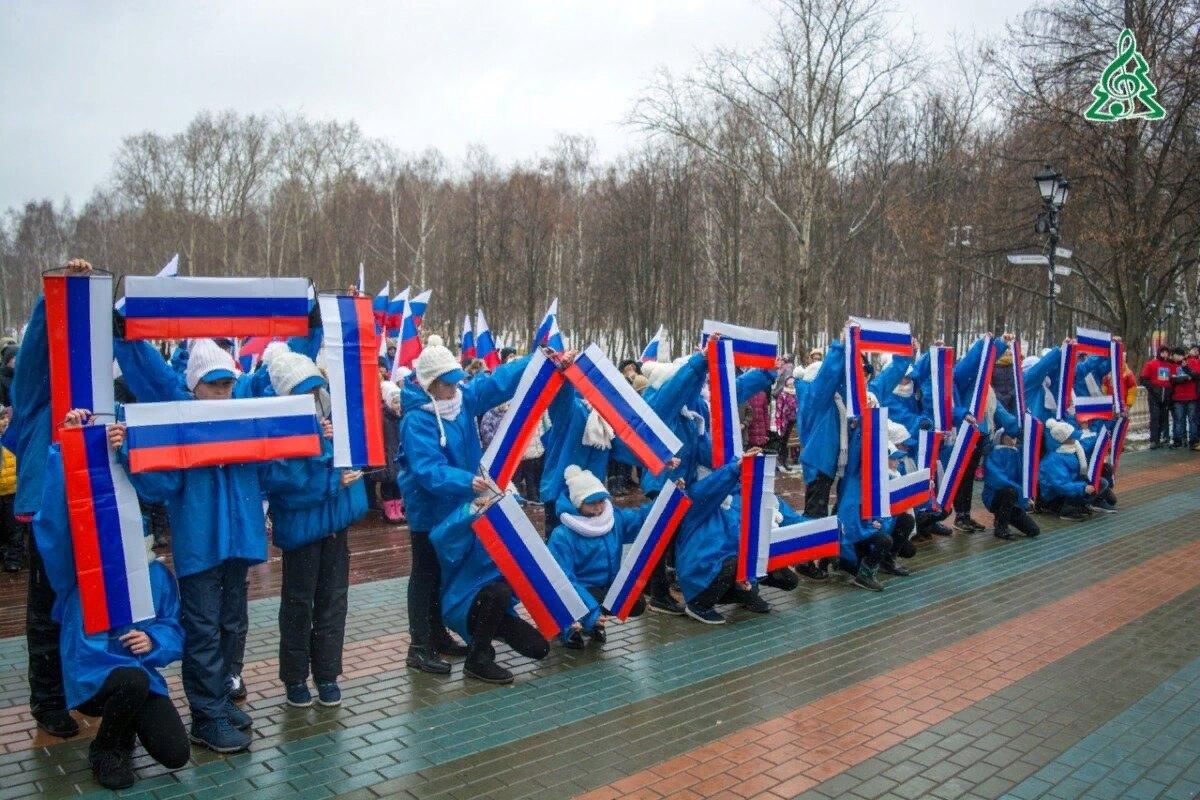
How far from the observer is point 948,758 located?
525cm

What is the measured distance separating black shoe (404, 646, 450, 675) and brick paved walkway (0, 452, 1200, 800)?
0.10m

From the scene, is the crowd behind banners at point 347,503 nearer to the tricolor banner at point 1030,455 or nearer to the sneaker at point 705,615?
the sneaker at point 705,615

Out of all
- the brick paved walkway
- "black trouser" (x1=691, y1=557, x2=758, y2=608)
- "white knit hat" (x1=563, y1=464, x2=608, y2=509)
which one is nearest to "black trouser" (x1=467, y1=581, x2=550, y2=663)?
the brick paved walkway

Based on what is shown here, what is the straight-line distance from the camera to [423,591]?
6.62 meters

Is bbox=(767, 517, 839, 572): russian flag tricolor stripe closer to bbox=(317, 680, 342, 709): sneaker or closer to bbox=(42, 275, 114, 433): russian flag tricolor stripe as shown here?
bbox=(317, 680, 342, 709): sneaker

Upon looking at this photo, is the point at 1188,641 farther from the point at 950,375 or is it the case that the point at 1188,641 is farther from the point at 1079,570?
the point at 950,375

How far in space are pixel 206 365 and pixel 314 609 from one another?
1.51 m

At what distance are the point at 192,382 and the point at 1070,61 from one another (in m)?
22.6

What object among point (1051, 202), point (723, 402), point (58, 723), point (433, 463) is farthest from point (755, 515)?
point (1051, 202)

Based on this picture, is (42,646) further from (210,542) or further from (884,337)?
(884,337)

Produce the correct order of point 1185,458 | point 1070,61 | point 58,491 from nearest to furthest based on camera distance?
point 58,491 < point 1185,458 < point 1070,61

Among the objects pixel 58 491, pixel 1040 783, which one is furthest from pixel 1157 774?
pixel 58 491

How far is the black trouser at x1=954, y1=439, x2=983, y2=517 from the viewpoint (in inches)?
455
